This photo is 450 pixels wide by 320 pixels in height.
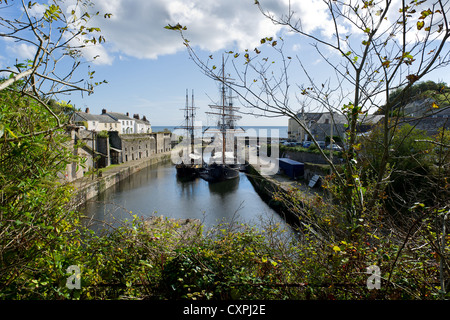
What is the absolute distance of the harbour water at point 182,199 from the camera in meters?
13.6

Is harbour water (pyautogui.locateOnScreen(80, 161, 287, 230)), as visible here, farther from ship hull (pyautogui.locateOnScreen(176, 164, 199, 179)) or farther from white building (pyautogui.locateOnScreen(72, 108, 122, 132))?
white building (pyautogui.locateOnScreen(72, 108, 122, 132))

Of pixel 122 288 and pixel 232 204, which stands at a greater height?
pixel 122 288

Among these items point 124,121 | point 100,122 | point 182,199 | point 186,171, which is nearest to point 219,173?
point 186,171

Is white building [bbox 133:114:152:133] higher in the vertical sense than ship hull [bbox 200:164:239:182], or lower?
higher

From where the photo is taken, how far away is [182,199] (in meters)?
17.8

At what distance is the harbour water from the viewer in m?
13.6

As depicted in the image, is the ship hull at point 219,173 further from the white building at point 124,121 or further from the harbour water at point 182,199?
the white building at point 124,121

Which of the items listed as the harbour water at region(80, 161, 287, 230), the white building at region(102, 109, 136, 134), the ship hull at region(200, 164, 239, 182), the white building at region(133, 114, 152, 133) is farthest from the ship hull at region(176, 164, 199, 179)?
the white building at region(133, 114, 152, 133)

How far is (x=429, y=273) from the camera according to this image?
214 cm

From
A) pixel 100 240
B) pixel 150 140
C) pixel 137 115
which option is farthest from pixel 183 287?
pixel 137 115

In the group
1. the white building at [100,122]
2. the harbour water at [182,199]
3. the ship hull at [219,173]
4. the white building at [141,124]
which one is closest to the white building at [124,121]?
the white building at [141,124]
